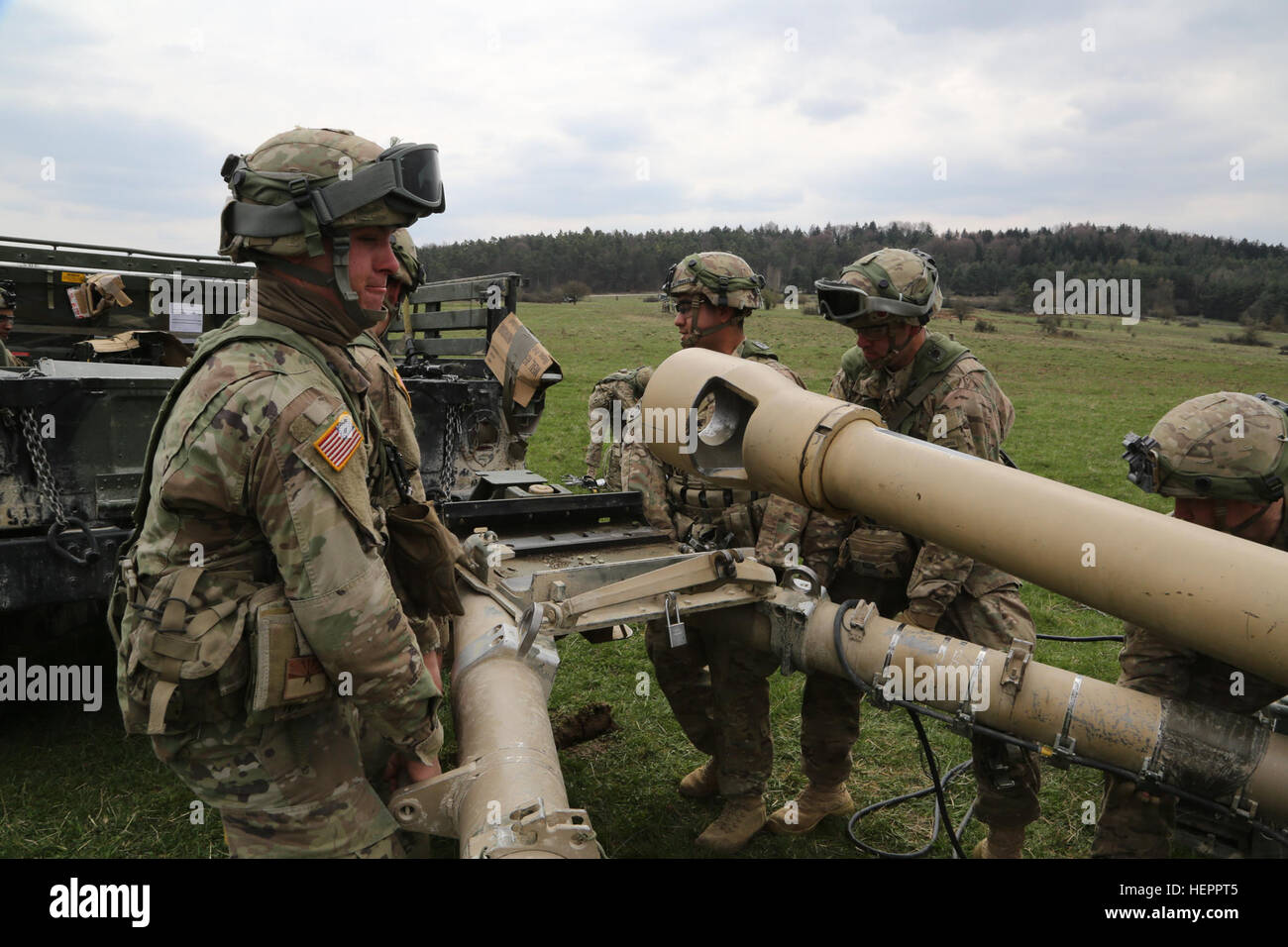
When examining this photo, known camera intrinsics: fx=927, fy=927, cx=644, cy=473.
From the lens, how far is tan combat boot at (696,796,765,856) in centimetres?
452

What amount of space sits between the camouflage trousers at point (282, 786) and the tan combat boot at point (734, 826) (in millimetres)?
2260

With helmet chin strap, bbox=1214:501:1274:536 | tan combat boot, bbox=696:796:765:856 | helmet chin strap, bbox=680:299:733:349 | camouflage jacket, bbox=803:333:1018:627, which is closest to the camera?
helmet chin strap, bbox=1214:501:1274:536

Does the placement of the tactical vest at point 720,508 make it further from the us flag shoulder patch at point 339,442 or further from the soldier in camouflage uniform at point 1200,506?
the us flag shoulder patch at point 339,442

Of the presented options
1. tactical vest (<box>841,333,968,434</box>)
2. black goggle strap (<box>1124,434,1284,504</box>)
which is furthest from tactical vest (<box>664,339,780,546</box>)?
black goggle strap (<box>1124,434,1284,504</box>)

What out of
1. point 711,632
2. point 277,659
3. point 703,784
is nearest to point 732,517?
point 711,632

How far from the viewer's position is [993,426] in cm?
415

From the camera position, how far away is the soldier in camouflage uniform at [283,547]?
2.32 m

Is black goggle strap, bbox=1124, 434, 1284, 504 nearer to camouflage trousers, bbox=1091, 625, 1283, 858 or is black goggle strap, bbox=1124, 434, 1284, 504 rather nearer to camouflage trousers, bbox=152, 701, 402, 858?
camouflage trousers, bbox=1091, 625, 1283, 858

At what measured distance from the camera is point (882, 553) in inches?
170

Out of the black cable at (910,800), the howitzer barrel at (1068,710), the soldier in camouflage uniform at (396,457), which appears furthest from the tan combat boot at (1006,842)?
the soldier in camouflage uniform at (396,457)

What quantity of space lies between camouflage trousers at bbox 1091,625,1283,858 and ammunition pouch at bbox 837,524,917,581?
117 cm

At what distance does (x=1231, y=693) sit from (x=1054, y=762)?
2.60 feet

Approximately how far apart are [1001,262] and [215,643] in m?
54.4
